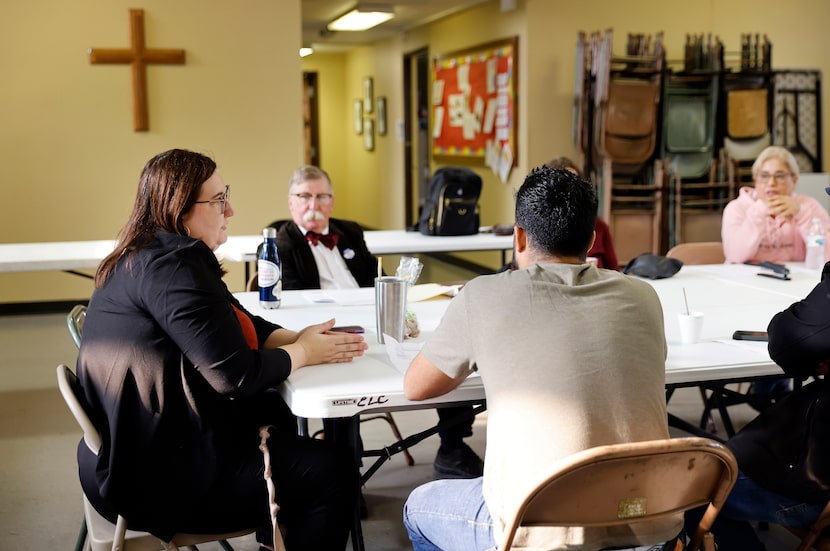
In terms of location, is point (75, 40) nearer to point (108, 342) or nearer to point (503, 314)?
point (108, 342)

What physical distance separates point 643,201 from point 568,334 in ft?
19.0

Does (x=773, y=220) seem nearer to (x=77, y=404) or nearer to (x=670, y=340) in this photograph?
(x=670, y=340)

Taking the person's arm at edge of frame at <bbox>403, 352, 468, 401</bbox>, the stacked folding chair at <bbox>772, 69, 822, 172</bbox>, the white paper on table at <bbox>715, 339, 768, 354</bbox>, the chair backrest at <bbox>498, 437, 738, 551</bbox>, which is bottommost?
the chair backrest at <bbox>498, 437, 738, 551</bbox>

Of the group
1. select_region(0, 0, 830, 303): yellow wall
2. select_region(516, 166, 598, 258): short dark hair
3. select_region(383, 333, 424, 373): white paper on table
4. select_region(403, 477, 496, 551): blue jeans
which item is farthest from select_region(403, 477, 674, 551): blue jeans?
select_region(0, 0, 830, 303): yellow wall

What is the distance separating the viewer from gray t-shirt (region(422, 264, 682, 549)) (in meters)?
1.59

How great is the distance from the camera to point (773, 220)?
13.6 ft

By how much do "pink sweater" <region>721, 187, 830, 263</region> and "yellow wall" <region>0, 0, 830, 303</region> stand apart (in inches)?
130

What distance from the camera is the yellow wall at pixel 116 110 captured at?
Answer: 6418 millimetres

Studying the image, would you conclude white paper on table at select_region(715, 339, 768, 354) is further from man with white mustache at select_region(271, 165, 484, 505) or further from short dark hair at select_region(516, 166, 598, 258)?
man with white mustache at select_region(271, 165, 484, 505)

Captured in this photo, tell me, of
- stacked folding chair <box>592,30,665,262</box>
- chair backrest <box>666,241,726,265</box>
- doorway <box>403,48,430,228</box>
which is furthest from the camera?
doorway <box>403,48,430,228</box>

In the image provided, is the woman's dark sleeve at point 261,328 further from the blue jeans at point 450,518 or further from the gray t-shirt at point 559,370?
the gray t-shirt at point 559,370

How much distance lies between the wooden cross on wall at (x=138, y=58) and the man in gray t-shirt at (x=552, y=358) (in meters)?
5.29

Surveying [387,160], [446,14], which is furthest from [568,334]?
[387,160]

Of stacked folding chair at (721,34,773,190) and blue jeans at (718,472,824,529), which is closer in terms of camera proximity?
blue jeans at (718,472,824,529)
